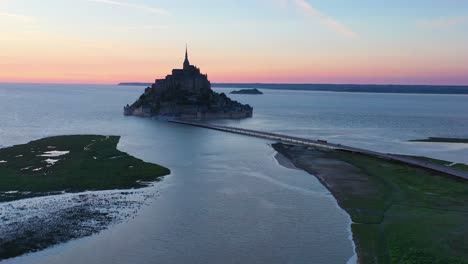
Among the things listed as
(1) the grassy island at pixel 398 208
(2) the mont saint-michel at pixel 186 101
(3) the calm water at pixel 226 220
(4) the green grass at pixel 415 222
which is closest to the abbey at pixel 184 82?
(2) the mont saint-michel at pixel 186 101

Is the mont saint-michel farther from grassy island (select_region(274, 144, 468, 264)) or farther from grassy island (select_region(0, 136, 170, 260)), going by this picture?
grassy island (select_region(274, 144, 468, 264))

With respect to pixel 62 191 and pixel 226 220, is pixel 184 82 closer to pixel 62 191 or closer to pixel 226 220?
pixel 62 191

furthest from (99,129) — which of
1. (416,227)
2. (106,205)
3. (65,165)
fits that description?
(416,227)

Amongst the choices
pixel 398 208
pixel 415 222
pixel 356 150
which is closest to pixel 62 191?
pixel 398 208

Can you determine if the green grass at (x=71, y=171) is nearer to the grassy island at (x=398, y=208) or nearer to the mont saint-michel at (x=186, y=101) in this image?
the grassy island at (x=398, y=208)

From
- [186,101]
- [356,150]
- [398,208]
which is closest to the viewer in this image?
[398,208]

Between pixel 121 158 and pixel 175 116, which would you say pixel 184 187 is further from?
pixel 175 116

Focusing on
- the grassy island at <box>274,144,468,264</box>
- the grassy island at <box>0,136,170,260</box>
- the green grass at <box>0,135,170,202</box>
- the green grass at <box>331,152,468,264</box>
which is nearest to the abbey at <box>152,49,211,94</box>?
the green grass at <box>0,135,170,202</box>

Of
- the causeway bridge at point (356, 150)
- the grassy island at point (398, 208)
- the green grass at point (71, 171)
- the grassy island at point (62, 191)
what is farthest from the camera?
the causeway bridge at point (356, 150)
